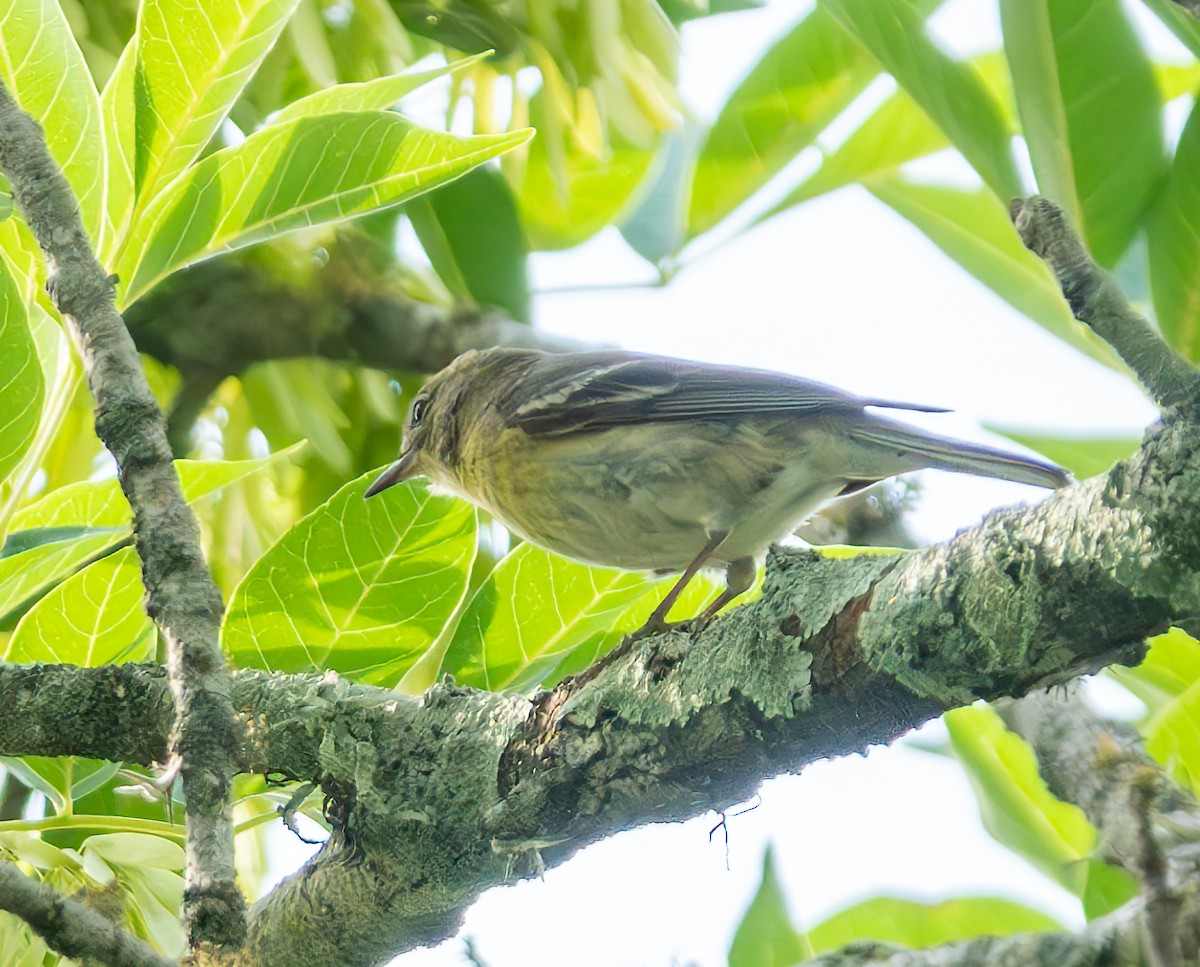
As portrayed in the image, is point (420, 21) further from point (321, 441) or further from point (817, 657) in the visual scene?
point (817, 657)

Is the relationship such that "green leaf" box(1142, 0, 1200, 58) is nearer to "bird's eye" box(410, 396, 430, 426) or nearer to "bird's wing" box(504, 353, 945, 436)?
"bird's wing" box(504, 353, 945, 436)

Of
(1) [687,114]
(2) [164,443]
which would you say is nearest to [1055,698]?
(2) [164,443]

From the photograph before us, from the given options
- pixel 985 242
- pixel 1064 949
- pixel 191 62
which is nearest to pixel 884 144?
pixel 985 242

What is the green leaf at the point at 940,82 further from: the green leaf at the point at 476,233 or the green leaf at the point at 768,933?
the green leaf at the point at 768,933

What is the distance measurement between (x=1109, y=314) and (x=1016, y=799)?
5.71 ft

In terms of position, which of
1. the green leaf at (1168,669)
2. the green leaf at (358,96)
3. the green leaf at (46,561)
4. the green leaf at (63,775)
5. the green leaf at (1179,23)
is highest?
the green leaf at (358,96)

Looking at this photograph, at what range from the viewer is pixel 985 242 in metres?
3.37

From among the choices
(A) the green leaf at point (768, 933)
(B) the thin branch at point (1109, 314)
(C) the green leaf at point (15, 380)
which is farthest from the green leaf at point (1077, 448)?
(C) the green leaf at point (15, 380)

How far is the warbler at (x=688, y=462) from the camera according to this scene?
2838mm

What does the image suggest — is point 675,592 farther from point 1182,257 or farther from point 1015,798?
point 1182,257

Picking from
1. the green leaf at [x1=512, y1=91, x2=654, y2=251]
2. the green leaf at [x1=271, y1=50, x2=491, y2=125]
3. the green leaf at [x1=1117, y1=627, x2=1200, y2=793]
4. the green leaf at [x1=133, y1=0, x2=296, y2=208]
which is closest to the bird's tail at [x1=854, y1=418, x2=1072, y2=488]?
the green leaf at [x1=1117, y1=627, x2=1200, y2=793]

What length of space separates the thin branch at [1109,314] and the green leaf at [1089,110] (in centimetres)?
129

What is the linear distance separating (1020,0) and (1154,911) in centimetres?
197

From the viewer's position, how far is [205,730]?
163 centimetres
